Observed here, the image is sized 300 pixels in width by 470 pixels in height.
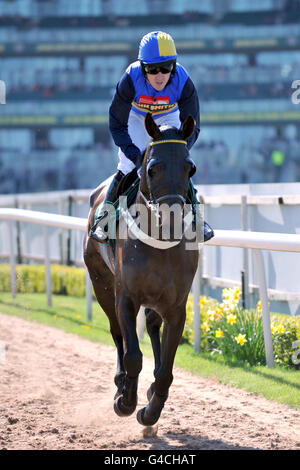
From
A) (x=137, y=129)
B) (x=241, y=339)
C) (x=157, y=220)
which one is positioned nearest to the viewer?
(x=157, y=220)

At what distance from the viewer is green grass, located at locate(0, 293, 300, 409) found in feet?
16.1

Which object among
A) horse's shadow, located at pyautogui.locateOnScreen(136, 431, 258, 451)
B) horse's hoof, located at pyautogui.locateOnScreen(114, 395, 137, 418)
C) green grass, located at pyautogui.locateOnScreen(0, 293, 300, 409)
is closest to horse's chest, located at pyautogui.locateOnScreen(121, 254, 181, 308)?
horse's hoof, located at pyautogui.locateOnScreen(114, 395, 137, 418)

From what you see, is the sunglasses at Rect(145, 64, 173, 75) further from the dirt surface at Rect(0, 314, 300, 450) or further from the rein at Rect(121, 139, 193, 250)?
the dirt surface at Rect(0, 314, 300, 450)

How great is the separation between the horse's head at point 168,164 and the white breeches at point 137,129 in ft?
2.17

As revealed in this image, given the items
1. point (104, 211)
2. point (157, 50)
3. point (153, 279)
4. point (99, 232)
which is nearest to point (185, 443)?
point (153, 279)

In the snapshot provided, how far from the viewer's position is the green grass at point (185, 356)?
16.1 ft

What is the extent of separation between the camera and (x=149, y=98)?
13.9 feet

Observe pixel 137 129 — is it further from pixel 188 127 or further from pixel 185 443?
pixel 185 443

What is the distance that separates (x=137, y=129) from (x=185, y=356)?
2292 mm

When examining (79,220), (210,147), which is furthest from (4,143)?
(79,220)

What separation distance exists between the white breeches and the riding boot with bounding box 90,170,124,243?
0.24ft

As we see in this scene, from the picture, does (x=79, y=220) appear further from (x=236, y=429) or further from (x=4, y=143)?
(x=4, y=143)

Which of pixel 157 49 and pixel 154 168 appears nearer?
pixel 154 168
